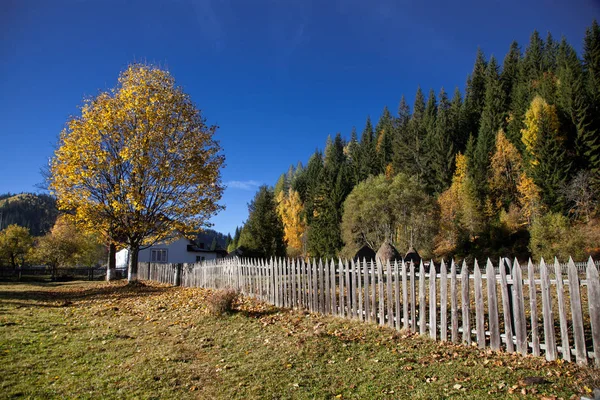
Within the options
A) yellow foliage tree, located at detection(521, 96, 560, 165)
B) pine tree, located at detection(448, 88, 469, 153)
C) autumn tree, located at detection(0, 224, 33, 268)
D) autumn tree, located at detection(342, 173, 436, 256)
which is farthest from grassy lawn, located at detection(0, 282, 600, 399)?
pine tree, located at detection(448, 88, 469, 153)

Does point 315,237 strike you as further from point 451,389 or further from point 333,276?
point 451,389

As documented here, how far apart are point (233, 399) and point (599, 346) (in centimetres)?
549

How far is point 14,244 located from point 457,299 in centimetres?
4624

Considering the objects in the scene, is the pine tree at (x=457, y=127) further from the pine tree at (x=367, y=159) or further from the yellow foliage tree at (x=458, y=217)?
the pine tree at (x=367, y=159)

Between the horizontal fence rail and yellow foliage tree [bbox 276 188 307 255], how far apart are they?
54.6 meters

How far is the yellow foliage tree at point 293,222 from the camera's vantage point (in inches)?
2724

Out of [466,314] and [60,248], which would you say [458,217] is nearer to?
[466,314]

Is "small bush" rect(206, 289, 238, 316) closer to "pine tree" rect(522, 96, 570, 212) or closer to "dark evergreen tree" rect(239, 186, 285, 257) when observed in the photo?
"dark evergreen tree" rect(239, 186, 285, 257)

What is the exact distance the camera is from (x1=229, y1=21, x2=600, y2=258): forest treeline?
45.6 m

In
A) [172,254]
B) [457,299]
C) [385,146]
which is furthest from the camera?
[385,146]

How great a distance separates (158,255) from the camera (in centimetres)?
4688

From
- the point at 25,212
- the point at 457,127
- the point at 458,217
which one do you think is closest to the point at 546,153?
the point at 458,217

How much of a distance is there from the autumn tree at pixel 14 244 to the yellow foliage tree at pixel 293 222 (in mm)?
38618

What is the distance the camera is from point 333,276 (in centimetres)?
955
